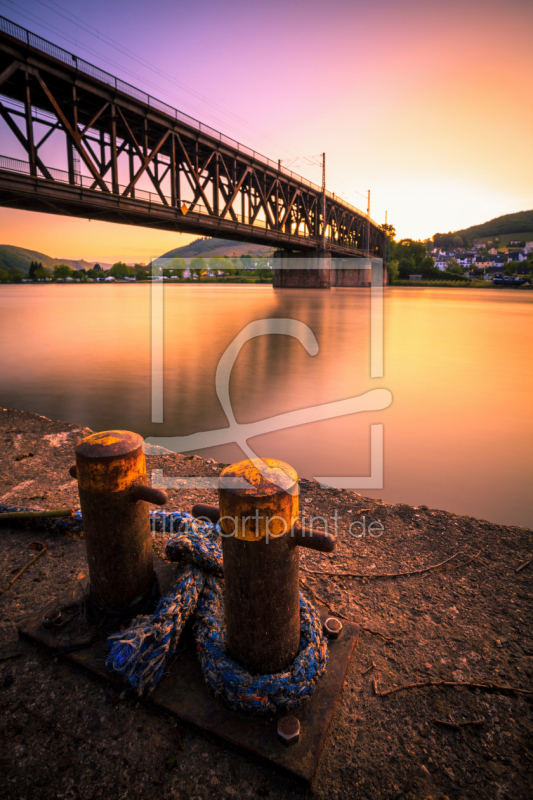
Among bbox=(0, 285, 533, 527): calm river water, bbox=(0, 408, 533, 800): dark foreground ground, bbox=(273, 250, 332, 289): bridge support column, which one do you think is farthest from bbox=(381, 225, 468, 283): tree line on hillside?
bbox=(0, 408, 533, 800): dark foreground ground

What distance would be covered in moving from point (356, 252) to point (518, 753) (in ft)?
264

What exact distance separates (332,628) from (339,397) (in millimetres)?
8165

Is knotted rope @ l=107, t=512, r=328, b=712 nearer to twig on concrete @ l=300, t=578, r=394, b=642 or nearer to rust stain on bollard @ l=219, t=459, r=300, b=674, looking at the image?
rust stain on bollard @ l=219, t=459, r=300, b=674

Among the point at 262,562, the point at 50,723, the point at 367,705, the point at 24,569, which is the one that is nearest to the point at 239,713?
the point at 367,705

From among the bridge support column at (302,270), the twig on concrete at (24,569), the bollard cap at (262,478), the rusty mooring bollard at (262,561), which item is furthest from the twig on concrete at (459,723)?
the bridge support column at (302,270)

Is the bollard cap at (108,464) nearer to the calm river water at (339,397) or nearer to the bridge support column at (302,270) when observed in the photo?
the calm river water at (339,397)

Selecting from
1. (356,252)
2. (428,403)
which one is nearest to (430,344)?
(428,403)

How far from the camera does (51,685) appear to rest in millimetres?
2258

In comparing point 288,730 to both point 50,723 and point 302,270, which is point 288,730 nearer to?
point 50,723

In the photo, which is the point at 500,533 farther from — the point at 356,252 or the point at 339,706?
the point at 356,252

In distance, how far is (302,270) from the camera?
64375mm

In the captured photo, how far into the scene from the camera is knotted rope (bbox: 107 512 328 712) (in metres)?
2.05

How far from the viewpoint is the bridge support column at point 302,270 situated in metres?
60.1

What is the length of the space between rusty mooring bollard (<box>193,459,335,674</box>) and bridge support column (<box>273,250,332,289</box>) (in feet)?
196
